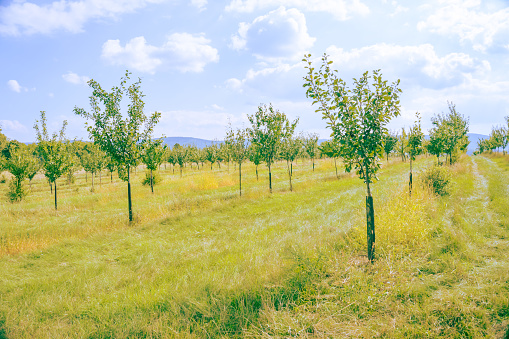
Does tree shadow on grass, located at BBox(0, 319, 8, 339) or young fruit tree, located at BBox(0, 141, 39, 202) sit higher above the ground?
young fruit tree, located at BBox(0, 141, 39, 202)

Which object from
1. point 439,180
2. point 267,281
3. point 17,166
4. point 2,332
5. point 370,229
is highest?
point 17,166

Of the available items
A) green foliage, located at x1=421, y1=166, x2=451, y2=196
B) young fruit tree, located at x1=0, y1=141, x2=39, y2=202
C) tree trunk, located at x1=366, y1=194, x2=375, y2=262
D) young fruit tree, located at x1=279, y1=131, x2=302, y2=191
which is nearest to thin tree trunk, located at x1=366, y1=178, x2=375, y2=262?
tree trunk, located at x1=366, y1=194, x2=375, y2=262

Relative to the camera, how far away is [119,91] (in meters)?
13.2

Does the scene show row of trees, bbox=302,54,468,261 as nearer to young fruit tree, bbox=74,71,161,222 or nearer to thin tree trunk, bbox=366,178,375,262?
thin tree trunk, bbox=366,178,375,262

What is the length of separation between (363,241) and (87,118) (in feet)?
46.7

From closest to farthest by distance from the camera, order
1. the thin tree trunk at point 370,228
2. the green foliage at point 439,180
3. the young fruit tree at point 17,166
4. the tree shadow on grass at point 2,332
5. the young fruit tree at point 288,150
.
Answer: the tree shadow on grass at point 2,332 < the thin tree trunk at point 370,228 < the green foliage at point 439,180 < the young fruit tree at point 17,166 < the young fruit tree at point 288,150

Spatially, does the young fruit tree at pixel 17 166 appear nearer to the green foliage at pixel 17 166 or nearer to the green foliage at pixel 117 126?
the green foliage at pixel 17 166

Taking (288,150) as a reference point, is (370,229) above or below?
below

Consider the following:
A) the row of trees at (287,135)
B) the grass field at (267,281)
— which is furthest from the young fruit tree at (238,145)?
the grass field at (267,281)

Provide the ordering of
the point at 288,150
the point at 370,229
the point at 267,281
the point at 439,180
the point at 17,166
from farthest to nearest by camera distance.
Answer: the point at 288,150
the point at 17,166
the point at 439,180
the point at 370,229
the point at 267,281

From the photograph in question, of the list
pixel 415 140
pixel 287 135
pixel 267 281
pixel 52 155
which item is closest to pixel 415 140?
pixel 415 140

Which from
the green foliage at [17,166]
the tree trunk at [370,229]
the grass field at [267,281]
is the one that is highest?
the green foliage at [17,166]

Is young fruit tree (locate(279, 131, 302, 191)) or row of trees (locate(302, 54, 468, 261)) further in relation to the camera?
young fruit tree (locate(279, 131, 302, 191))

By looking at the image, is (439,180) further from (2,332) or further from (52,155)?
(52,155)
